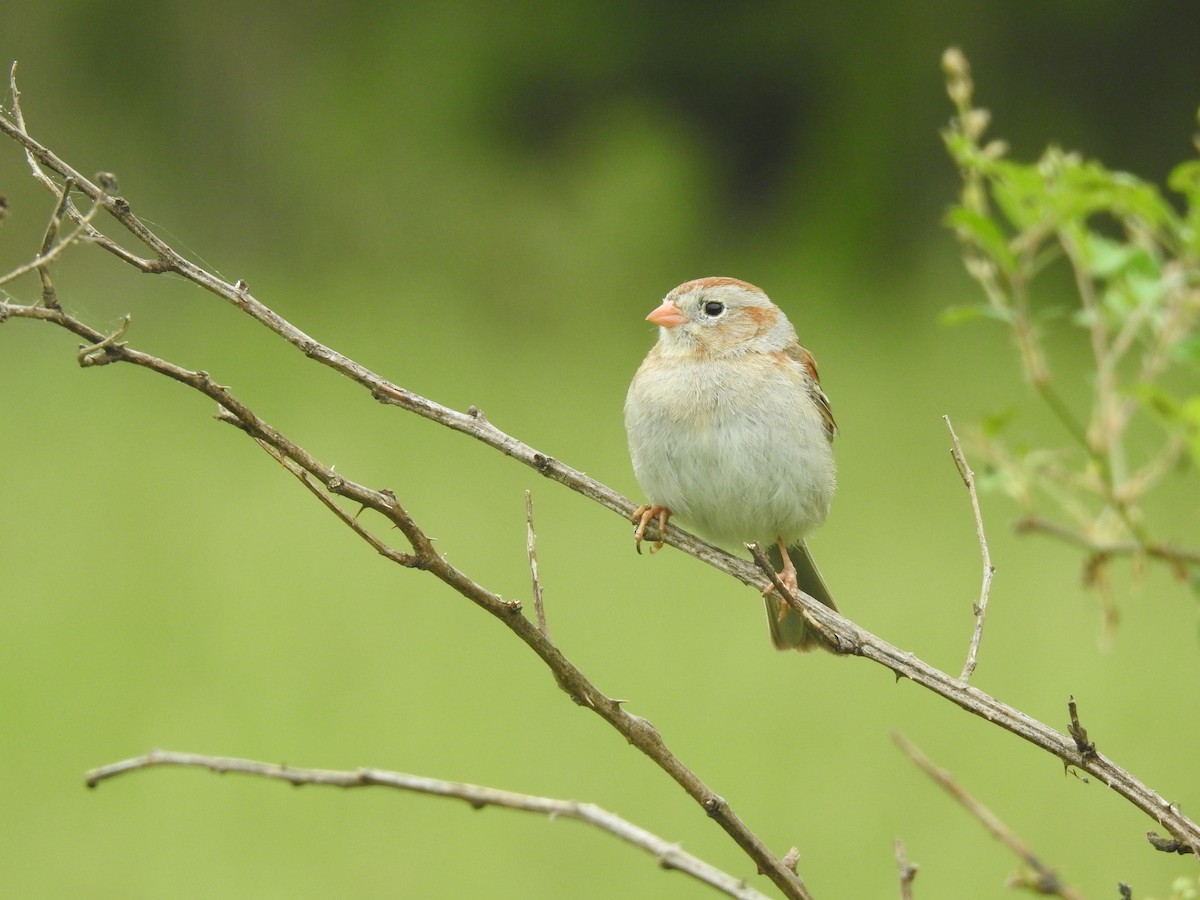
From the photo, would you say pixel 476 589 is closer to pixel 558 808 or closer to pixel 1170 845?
pixel 558 808

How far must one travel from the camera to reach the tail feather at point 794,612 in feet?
5.13

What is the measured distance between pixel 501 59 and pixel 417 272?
2.60 ft

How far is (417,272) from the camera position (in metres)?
5.05

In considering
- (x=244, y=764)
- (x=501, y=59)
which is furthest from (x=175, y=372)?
(x=501, y=59)

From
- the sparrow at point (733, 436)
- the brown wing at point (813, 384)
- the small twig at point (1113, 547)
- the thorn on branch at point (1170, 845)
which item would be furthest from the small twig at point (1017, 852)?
the brown wing at point (813, 384)

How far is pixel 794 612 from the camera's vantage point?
1496 mm

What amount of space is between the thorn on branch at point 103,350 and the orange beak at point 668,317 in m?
0.94

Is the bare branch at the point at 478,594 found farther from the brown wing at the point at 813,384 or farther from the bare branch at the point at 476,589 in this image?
the brown wing at the point at 813,384

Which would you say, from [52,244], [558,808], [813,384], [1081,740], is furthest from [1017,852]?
[813,384]

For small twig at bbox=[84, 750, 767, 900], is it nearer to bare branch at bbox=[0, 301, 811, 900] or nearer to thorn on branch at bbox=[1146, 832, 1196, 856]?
bare branch at bbox=[0, 301, 811, 900]

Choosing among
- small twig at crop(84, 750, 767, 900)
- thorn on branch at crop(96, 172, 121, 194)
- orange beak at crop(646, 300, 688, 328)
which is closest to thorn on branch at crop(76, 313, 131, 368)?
thorn on branch at crop(96, 172, 121, 194)

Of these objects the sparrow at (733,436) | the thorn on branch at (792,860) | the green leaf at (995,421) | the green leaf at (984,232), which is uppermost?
the sparrow at (733,436)

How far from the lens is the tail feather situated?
5.13ft

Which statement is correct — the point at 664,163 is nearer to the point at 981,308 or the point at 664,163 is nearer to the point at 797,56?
the point at 797,56
